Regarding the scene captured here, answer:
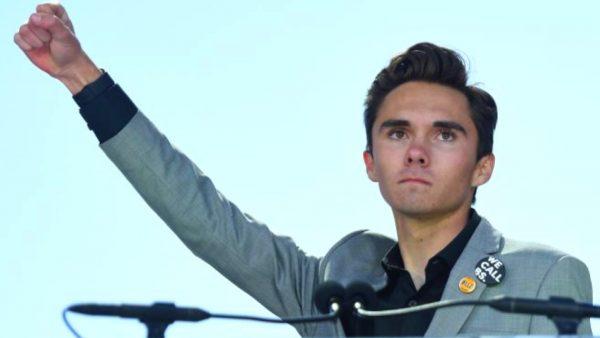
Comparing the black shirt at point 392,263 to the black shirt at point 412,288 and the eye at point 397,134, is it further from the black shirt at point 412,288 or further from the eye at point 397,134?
the eye at point 397,134

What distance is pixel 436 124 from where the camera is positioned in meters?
7.74

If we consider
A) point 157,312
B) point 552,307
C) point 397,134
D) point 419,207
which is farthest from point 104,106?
point 552,307

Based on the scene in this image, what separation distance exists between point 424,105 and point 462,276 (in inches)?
45.9

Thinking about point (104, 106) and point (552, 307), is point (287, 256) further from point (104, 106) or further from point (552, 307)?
point (552, 307)

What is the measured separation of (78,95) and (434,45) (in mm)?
2281

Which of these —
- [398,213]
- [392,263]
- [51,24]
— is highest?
[51,24]

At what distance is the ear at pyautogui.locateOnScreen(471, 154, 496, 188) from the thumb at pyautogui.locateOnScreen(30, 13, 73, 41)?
A: 2348 millimetres

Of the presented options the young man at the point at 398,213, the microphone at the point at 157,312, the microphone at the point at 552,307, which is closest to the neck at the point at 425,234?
the young man at the point at 398,213

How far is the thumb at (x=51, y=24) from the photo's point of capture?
718 centimetres

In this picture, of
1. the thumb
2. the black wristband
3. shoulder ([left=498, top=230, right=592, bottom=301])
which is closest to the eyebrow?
shoulder ([left=498, top=230, right=592, bottom=301])

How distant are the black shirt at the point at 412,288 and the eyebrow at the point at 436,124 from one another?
464mm

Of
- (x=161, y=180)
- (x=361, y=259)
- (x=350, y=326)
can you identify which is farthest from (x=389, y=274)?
(x=350, y=326)

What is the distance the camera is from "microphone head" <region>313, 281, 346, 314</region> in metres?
5.17

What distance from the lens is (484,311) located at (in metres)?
7.04
